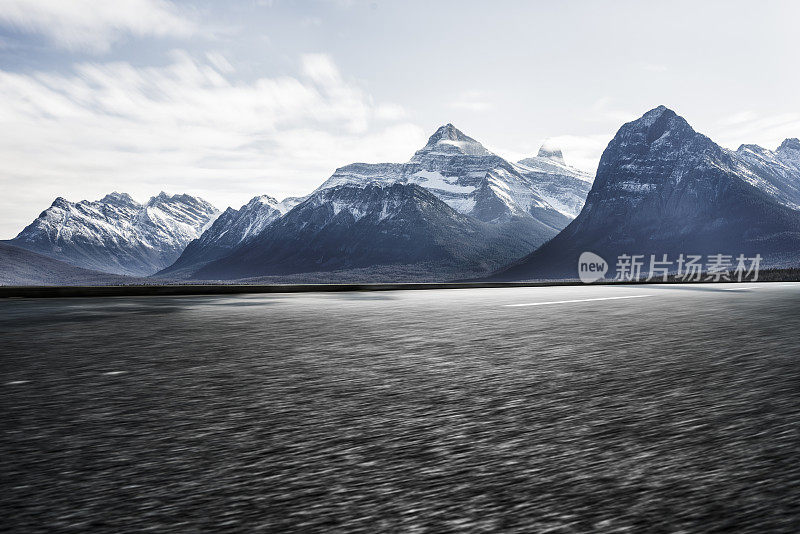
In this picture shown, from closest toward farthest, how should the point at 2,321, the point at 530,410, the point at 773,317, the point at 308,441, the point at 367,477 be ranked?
the point at 367,477 < the point at 308,441 < the point at 530,410 < the point at 773,317 < the point at 2,321

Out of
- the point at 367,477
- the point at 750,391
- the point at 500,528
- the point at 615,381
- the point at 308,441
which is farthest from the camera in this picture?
the point at 615,381

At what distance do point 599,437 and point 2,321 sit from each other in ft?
32.3

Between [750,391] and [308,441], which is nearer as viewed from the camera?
[308,441]

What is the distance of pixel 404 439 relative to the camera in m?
2.64

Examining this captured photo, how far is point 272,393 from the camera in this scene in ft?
12.0

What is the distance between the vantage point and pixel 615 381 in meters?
3.95

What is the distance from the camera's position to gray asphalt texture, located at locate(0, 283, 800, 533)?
1846mm

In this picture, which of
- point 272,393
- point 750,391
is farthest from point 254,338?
point 750,391

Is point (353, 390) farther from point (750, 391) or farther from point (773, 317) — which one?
point (773, 317)

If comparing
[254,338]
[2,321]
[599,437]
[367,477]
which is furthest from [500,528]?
[2,321]

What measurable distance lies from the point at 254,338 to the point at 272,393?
321 cm

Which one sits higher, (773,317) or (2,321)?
(773,317)

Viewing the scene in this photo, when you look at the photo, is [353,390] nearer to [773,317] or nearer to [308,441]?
[308,441]

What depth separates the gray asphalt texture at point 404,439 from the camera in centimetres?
185
